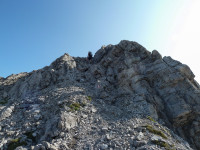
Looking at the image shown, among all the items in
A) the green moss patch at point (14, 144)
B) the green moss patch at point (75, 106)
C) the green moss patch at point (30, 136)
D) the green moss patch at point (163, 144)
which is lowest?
the green moss patch at point (163, 144)

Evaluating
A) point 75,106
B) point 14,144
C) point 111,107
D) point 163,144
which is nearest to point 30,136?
point 14,144

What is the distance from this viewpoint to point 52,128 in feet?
64.1

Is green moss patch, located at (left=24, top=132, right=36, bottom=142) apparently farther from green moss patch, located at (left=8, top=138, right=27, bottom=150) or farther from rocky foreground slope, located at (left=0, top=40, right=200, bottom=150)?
green moss patch, located at (left=8, top=138, right=27, bottom=150)

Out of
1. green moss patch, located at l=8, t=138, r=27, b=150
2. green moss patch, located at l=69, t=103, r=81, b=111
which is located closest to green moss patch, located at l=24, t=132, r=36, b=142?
green moss patch, located at l=8, t=138, r=27, b=150

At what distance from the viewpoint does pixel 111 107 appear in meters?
27.3

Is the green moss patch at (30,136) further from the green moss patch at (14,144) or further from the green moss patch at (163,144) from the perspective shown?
the green moss patch at (163,144)

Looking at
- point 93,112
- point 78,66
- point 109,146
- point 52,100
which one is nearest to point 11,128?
point 52,100

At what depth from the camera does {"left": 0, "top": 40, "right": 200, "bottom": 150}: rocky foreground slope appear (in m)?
17.4

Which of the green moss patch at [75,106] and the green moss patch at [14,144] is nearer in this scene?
the green moss patch at [14,144]

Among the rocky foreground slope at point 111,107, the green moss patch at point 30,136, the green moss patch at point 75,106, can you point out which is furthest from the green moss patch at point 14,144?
the green moss patch at point 75,106

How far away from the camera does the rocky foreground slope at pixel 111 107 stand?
17375 millimetres

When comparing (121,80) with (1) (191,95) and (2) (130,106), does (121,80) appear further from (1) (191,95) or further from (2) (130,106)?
(1) (191,95)

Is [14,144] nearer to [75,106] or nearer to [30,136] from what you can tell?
[30,136]

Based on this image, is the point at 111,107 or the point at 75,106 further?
the point at 111,107
